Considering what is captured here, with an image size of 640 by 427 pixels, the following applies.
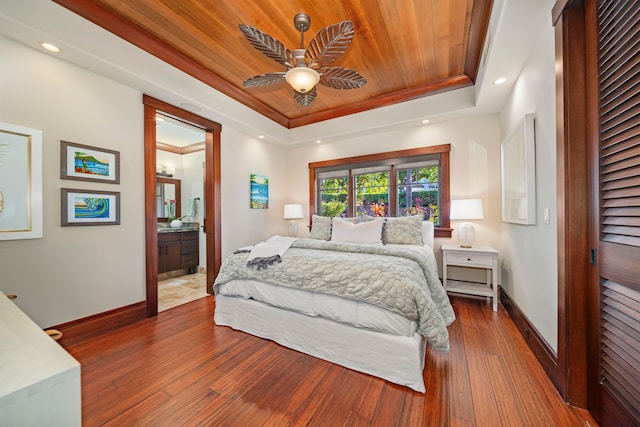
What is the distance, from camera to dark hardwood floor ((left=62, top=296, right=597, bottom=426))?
1.36m

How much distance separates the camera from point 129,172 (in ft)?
8.46

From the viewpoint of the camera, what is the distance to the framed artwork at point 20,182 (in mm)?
1864

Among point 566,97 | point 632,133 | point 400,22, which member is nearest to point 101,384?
point 632,133

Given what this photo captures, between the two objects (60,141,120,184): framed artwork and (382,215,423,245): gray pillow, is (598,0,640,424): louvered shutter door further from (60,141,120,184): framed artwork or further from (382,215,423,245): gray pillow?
(60,141,120,184): framed artwork

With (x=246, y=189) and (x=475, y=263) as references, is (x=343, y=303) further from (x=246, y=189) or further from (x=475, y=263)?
(x=246, y=189)

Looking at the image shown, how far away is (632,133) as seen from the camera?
3.47ft

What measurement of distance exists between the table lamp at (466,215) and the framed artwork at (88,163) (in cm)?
386

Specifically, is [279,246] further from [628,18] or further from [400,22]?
[628,18]

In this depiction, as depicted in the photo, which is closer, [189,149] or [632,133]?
[632,133]

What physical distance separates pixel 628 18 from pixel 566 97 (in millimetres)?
387

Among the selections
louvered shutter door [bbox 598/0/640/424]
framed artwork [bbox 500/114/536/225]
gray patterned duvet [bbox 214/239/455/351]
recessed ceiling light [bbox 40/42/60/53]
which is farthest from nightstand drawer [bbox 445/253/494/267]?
recessed ceiling light [bbox 40/42/60/53]

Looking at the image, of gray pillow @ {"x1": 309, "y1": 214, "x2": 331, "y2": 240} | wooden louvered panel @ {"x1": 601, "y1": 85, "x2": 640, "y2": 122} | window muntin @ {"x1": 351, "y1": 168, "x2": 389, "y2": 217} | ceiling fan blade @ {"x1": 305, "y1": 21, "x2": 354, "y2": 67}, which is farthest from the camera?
window muntin @ {"x1": 351, "y1": 168, "x2": 389, "y2": 217}

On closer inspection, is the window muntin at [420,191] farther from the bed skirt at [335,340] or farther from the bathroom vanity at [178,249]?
the bathroom vanity at [178,249]

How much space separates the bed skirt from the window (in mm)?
2355
